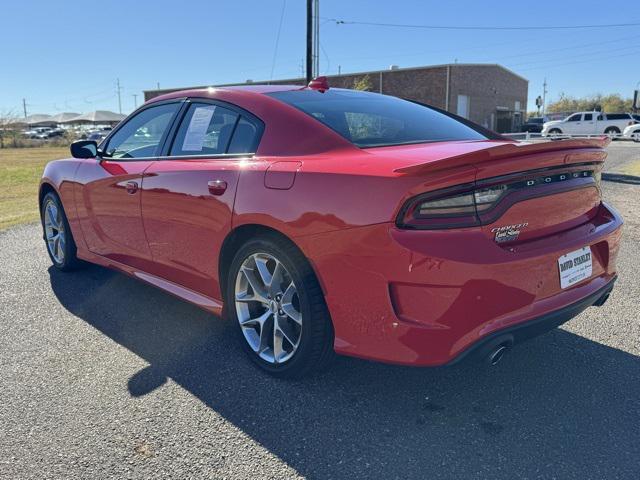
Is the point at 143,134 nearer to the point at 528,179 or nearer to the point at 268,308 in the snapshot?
the point at 268,308

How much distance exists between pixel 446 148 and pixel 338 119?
641mm

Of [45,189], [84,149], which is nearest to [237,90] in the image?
[84,149]

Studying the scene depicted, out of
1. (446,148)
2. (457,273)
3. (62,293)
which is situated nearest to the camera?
(457,273)

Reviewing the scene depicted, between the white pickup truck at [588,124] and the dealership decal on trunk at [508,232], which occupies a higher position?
the white pickup truck at [588,124]

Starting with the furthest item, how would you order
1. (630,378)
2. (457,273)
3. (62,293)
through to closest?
(62,293), (630,378), (457,273)

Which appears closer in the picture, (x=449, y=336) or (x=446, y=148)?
(x=449, y=336)

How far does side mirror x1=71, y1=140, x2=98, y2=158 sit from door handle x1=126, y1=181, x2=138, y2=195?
0.78 m

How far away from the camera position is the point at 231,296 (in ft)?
9.90

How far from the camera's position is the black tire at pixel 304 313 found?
2547 millimetres

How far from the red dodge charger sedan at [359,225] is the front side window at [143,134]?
26mm

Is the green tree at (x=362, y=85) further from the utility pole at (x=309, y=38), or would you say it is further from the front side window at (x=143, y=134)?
the front side window at (x=143, y=134)

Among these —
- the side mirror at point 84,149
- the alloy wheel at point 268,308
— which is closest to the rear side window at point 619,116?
the side mirror at point 84,149

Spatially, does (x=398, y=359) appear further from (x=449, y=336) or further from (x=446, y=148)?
(x=446, y=148)

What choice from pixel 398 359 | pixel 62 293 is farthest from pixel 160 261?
pixel 398 359
